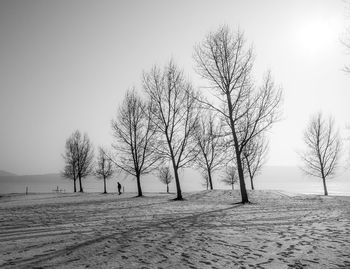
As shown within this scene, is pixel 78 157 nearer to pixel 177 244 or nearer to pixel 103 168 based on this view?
pixel 103 168

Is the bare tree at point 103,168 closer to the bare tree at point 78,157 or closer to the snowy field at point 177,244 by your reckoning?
the bare tree at point 78,157

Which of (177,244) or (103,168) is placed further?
(103,168)

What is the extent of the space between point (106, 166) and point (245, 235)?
4508cm

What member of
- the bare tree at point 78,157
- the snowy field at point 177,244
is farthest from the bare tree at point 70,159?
the snowy field at point 177,244

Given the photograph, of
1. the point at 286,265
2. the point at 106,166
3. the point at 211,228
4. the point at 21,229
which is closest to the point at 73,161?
the point at 106,166

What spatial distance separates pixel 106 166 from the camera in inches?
1917

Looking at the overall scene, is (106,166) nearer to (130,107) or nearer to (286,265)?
(130,107)

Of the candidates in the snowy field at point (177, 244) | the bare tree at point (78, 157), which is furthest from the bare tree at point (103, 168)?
the snowy field at point (177, 244)

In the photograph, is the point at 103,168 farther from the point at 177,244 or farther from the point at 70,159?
the point at 177,244

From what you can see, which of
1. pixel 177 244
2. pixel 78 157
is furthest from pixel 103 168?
pixel 177 244

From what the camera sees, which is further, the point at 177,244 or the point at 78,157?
the point at 78,157

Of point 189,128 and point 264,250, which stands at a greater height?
point 189,128

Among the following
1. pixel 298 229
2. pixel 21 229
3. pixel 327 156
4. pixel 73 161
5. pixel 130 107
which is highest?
pixel 130 107

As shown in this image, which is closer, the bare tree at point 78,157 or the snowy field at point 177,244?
the snowy field at point 177,244
